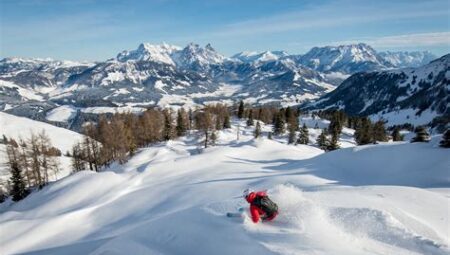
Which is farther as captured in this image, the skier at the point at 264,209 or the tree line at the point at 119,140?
the tree line at the point at 119,140

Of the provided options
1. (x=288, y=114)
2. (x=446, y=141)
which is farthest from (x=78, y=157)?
(x=288, y=114)

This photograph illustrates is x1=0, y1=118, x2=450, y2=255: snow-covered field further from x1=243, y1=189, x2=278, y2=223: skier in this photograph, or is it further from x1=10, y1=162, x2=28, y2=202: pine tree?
x1=10, y1=162, x2=28, y2=202: pine tree

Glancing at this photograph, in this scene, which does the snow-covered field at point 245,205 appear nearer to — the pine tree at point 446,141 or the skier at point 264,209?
the skier at point 264,209

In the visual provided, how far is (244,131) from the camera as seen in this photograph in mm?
122125

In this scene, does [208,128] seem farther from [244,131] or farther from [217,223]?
[217,223]

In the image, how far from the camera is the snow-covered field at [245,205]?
1352 centimetres

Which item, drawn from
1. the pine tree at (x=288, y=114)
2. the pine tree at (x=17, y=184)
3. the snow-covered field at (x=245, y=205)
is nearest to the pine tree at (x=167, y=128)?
the snow-covered field at (x=245, y=205)

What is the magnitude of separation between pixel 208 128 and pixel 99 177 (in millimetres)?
47555

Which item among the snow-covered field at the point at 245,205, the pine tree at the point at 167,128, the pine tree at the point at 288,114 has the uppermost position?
the snow-covered field at the point at 245,205

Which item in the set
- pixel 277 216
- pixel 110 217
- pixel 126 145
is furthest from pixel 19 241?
pixel 126 145

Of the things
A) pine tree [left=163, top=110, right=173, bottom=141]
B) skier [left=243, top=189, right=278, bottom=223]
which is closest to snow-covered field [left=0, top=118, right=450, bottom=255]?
skier [left=243, top=189, right=278, bottom=223]

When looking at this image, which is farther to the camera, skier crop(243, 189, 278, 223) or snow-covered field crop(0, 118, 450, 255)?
skier crop(243, 189, 278, 223)

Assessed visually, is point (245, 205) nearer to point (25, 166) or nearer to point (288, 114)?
point (25, 166)

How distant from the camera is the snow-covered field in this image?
13.5 m
